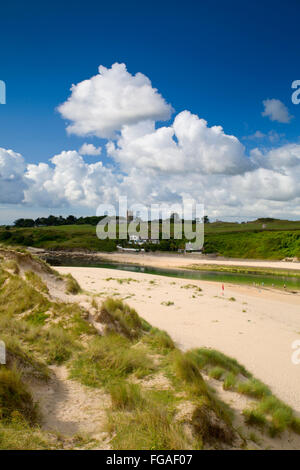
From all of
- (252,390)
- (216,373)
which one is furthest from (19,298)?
(252,390)

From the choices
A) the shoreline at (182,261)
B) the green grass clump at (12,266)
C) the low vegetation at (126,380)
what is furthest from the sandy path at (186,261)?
the low vegetation at (126,380)

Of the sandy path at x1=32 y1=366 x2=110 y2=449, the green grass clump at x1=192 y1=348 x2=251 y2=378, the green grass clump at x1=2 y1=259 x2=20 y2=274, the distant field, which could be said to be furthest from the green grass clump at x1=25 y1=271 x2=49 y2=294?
the distant field

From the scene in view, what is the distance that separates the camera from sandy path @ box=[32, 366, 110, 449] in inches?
199

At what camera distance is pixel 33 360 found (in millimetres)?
6953

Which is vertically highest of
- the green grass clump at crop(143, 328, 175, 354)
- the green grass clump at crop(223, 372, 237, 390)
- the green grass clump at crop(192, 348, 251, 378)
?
the green grass clump at crop(143, 328, 175, 354)

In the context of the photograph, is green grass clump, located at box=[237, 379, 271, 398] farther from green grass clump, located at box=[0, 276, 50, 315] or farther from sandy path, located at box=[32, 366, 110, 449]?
green grass clump, located at box=[0, 276, 50, 315]

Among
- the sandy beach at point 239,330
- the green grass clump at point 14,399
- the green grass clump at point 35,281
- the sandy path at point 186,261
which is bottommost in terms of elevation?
the sandy path at point 186,261

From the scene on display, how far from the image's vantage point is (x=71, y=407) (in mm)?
5840

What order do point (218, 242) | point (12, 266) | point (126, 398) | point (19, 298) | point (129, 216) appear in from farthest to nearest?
1. point (129, 216)
2. point (218, 242)
3. point (12, 266)
4. point (19, 298)
5. point (126, 398)

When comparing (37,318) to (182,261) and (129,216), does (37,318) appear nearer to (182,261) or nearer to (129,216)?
(182,261)

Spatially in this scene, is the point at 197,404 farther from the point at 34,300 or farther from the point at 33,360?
the point at 34,300

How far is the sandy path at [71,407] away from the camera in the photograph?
199 inches

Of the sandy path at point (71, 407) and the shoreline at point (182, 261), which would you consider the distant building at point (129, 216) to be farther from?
the sandy path at point (71, 407)

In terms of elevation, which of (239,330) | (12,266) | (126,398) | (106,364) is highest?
(12,266)
